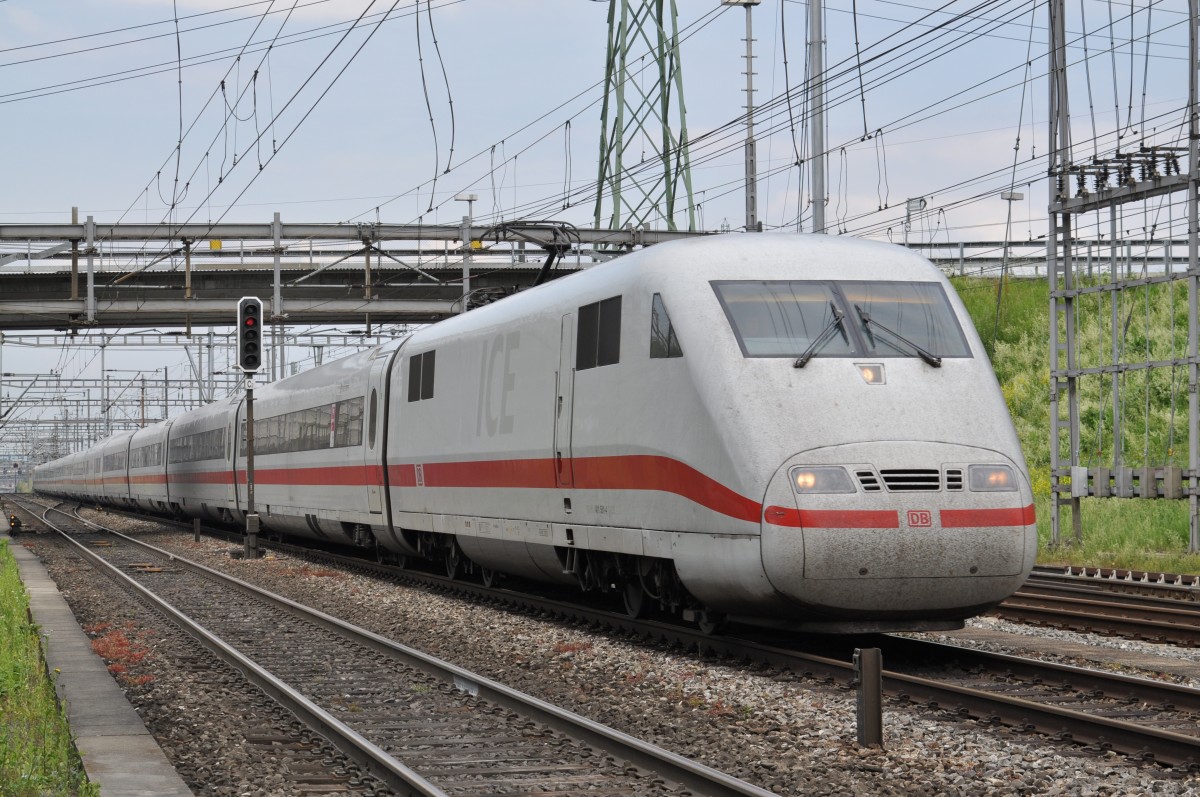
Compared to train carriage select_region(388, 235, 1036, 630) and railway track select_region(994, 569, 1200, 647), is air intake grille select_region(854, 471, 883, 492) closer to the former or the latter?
train carriage select_region(388, 235, 1036, 630)

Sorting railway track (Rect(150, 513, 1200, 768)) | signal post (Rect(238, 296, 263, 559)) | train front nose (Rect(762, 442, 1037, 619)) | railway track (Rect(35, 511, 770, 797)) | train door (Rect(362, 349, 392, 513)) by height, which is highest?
signal post (Rect(238, 296, 263, 559))

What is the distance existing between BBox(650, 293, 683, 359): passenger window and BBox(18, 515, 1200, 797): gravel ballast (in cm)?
234

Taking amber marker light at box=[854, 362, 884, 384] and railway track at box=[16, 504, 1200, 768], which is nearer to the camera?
railway track at box=[16, 504, 1200, 768]

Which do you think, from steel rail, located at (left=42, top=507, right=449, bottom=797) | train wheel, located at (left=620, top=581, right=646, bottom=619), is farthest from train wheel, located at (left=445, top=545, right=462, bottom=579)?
train wheel, located at (left=620, top=581, right=646, bottom=619)

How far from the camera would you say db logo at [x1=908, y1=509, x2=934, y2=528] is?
9.79m

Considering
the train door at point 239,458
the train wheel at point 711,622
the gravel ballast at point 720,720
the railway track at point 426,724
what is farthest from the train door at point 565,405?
the train door at point 239,458

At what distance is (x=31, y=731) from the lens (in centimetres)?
809

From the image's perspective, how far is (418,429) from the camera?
58.9 ft

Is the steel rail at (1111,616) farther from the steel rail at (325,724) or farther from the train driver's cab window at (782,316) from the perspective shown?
the steel rail at (325,724)

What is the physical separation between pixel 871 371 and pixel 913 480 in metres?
0.98

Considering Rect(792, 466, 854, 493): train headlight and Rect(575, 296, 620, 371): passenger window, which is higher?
Rect(575, 296, 620, 371): passenger window

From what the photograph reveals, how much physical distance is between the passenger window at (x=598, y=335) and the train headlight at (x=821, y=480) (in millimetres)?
2652

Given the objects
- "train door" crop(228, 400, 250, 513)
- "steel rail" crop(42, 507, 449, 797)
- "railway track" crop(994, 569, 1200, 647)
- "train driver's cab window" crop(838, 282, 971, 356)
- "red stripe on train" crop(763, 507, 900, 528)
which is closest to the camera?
"steel rail" crop(42, 507, 449, 797)

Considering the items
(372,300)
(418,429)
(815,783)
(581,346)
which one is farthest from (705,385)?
(372,300)
